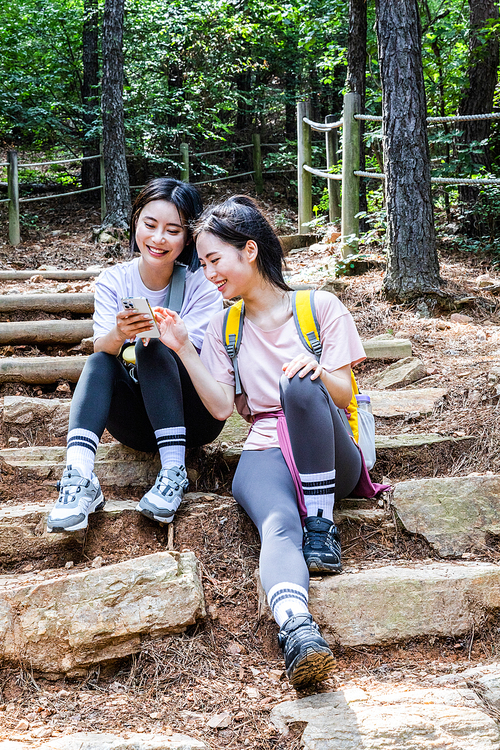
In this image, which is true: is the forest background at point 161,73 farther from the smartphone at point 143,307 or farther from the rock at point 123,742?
the rock at point 123,742

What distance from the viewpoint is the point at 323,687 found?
163 cm

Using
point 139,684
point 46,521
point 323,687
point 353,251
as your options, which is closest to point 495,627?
point 323,687

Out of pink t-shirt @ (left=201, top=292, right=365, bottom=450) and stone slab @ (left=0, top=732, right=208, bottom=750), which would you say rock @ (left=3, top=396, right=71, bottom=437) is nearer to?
pink t-shirt @ (left=201, top=292, right=365, bottom=450)

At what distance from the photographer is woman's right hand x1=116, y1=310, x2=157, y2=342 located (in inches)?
84.6

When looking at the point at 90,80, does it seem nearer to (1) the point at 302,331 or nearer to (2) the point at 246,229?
(2) the point at 246,229

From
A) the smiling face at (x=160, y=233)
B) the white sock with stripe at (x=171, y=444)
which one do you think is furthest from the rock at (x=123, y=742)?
the smiling face at (x=160, y=233)

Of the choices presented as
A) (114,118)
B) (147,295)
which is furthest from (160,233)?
(114,118)

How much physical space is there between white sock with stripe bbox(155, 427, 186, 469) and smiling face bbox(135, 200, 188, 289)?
65 cm

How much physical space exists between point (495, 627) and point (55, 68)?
38.4 feet

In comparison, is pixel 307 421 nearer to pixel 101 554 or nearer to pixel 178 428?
pixel 178 428

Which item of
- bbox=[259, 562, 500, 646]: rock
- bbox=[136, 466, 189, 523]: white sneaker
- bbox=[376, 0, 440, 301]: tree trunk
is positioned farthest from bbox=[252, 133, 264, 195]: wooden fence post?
bbox=[259, 562, 500, 646]: rock

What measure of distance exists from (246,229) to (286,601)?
1202 mm

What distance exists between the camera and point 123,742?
4.55 ft

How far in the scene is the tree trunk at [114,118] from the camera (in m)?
8.20
